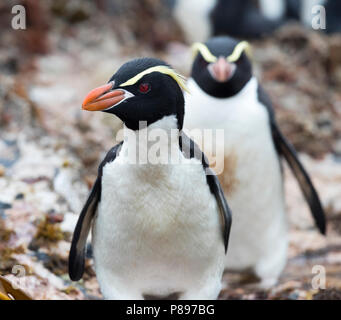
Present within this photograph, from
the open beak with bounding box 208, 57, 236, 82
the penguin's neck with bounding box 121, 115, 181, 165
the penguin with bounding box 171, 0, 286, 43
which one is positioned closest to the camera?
the penguin's neck with bounding box 121, 115, 181, 165

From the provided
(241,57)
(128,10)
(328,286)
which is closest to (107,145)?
(241,57)

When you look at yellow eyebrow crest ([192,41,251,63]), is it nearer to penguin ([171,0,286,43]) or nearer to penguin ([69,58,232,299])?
penguin ([69,58,232,299])

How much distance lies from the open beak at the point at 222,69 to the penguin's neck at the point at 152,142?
1.07 m

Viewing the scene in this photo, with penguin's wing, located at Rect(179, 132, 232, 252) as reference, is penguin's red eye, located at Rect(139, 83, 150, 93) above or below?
above

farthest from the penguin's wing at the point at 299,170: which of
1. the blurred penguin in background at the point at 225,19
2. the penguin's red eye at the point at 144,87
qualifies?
the blurred penguin in background at the point at 225,19

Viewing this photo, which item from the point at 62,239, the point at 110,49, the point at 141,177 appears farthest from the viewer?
the point at 110,49

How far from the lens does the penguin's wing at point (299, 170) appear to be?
3.85m

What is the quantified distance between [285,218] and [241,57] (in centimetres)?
112

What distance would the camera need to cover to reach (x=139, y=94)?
7.80ft

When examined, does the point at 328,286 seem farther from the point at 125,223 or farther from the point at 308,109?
the point at 308,109

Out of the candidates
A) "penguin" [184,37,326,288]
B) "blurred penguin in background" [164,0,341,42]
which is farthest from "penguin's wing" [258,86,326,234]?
"blurred penguin in background" [164,0,341,42]

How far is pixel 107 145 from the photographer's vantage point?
4613 millimetres

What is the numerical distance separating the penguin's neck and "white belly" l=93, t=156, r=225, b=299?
32mm

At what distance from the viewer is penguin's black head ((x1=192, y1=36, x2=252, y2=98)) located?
3529 millimetres
